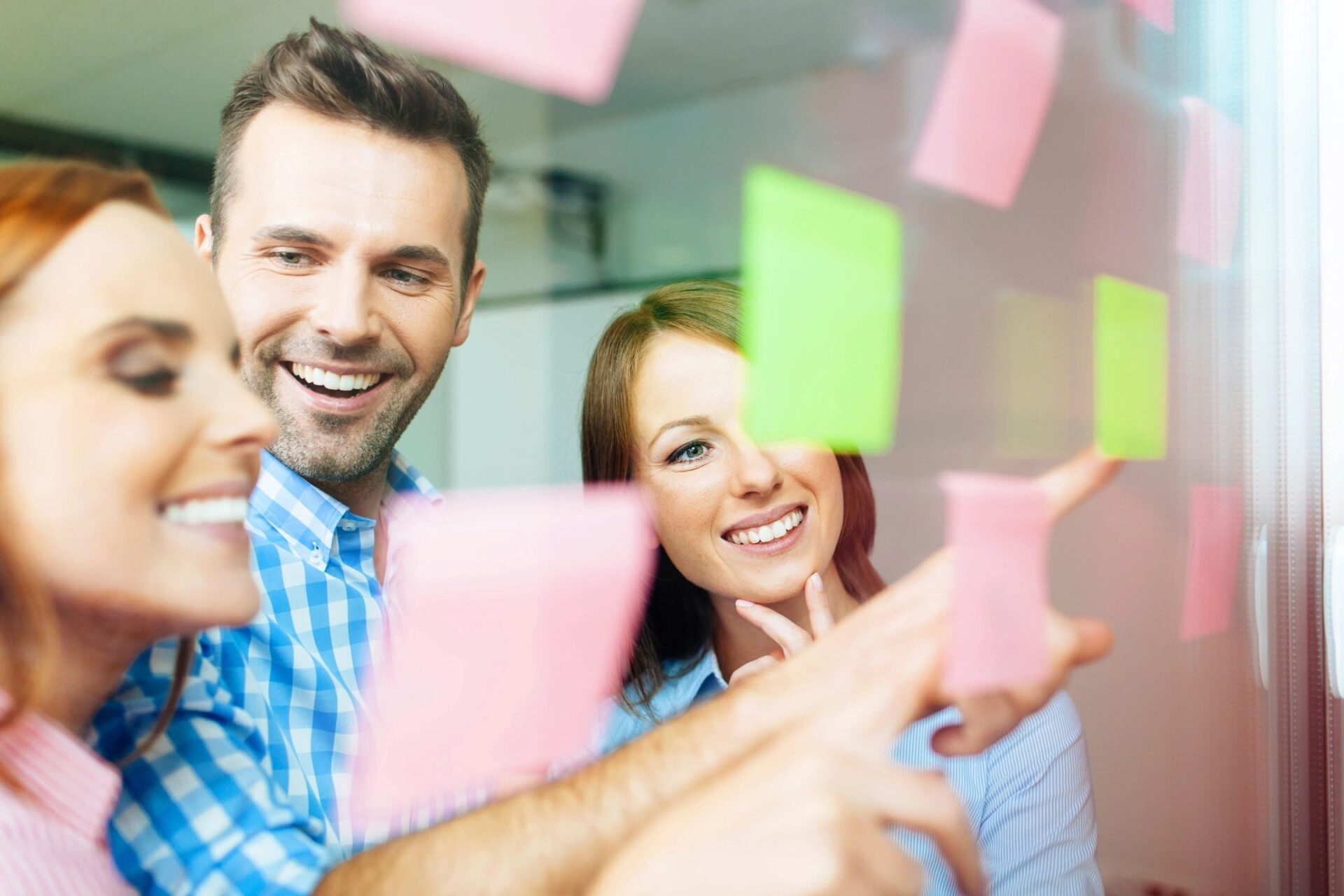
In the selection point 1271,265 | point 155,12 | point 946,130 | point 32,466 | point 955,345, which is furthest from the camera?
point 946,130

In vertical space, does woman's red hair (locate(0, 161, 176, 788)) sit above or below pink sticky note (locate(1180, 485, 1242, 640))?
above

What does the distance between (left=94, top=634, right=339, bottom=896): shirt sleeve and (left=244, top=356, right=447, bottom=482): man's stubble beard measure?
0.13m

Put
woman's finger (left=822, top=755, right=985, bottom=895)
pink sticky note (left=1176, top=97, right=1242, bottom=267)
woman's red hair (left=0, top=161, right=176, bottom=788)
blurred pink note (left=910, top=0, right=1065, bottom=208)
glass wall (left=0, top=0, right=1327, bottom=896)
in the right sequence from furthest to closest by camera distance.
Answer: blurred pink note (left=910, top=0, right=1065, bottom=208)
pink sticky note (left=1176, top=97, right=1242, bottom=267)
glass wall (left=0, top=0, right=1327, bottom=896)
woman's finger (left=822, top=755, right=985, bottom=895)
woman's red hair (left=0, top=161, right=176, bottom=788)

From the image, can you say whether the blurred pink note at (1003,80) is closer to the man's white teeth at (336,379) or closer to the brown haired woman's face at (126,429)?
the man's white teeth at (336,379)

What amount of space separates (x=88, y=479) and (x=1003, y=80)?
1.37 meters

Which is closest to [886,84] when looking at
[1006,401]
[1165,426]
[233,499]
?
[1006,401]

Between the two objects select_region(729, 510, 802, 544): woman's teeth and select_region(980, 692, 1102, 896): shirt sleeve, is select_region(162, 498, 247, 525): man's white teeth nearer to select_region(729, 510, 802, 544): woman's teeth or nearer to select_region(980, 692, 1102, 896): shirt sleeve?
select_region(729, 510, 802, 544): woman's teeth

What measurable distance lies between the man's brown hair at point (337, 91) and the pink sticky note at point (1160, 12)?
96 centimetres

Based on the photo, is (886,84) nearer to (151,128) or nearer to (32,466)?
(151,128)

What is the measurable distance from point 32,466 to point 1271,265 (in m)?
1.27

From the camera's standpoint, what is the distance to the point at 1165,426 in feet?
3.98

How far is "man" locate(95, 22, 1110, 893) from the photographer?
2.07 feet

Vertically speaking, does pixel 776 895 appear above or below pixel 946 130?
below

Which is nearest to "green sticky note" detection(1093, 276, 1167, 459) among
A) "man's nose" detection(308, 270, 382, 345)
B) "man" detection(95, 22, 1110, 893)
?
"man" detection(95, 22, 1110, 893)
